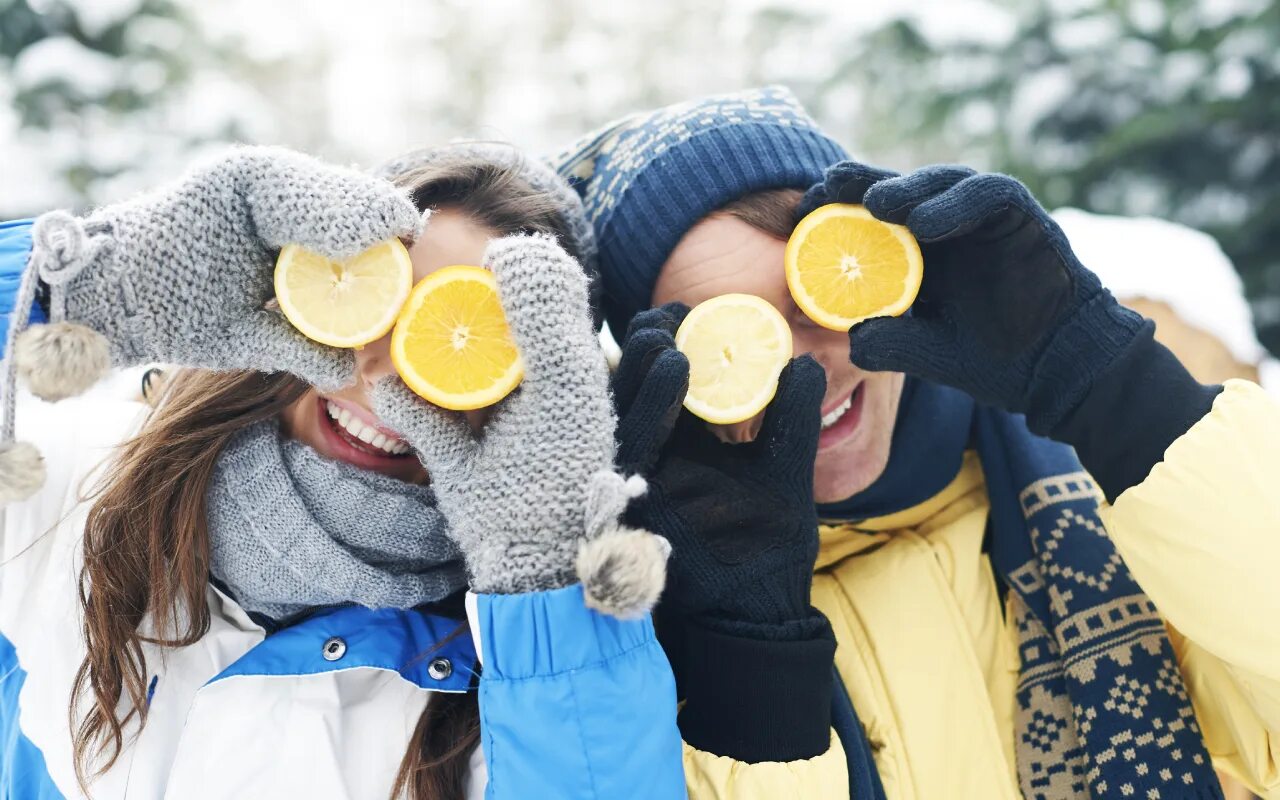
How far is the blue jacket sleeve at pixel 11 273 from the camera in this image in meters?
1.59

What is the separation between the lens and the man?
1.82 m

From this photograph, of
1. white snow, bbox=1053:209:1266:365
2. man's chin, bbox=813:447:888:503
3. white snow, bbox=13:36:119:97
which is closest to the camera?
man's chin, bbox=813:447:888:503

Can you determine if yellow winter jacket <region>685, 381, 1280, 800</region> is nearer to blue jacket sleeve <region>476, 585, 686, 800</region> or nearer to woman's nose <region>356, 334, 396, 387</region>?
blue jacket sleeve <region>476, 585, 686, 800</region>

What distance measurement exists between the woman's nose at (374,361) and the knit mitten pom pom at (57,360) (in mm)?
462

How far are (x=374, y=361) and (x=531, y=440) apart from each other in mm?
399

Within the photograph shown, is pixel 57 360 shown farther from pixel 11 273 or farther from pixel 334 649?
pixel 334 649

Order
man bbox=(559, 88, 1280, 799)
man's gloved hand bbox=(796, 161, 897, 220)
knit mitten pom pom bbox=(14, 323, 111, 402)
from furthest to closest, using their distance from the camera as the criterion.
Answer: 1. man's gloved hand bbox=(796, 161, 897, 220)
2. man bbox=(559, 88, 1280, 799)
3. knit mitten pom pom bbox=(14, 323, 111, 402)

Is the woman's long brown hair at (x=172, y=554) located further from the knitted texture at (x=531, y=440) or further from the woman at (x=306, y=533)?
the knitted texture at (x=531, y=440)

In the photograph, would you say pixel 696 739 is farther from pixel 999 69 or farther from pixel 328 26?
pixel 328 26

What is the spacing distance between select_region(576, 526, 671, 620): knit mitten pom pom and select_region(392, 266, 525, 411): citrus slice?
1.24 feet

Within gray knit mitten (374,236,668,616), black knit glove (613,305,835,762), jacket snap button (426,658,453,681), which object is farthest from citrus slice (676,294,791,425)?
jacket snap button (426,658,453,681)

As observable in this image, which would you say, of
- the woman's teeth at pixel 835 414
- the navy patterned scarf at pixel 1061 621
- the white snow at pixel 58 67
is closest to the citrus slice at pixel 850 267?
the woman's teeth at pixel 835 414

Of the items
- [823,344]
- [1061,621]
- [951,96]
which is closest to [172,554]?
[823,344]

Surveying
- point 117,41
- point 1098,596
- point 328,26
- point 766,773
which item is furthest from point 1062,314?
point 328,26
